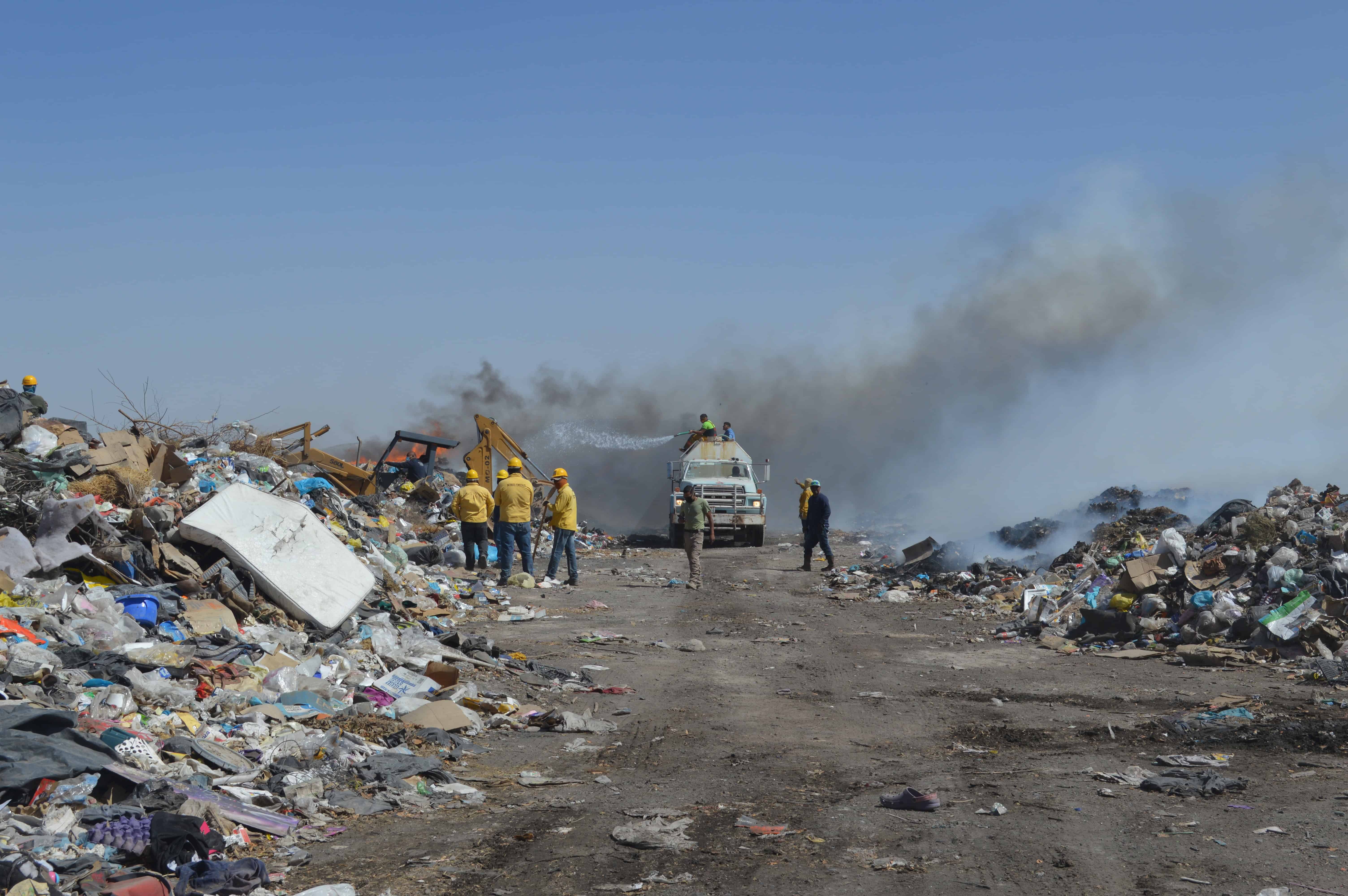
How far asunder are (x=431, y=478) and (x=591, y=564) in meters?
4.62

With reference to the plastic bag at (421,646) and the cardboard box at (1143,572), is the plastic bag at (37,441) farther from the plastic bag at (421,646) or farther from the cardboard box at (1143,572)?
the cardboard box at (1143,572)

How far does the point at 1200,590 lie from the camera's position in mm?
10656

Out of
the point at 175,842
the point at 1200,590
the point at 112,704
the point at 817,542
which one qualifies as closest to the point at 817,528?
the point at 817,542

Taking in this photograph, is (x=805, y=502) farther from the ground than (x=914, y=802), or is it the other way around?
(x=914, y=802)

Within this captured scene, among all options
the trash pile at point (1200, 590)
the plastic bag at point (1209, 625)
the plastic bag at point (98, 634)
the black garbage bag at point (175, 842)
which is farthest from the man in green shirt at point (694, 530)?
the black garbage bag at point (175, 842)

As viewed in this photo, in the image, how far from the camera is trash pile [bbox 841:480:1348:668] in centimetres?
930

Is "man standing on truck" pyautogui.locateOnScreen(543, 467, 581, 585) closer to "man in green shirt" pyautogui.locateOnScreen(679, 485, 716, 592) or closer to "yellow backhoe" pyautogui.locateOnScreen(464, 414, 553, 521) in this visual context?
"man in green shirt" pyautogui.locateOnScreen(679, 485, 716, 592)

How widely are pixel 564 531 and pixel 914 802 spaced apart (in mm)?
9938

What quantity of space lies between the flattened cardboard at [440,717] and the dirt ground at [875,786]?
0.28 m

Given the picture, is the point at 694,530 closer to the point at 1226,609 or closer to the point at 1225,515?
the point at 1225,515

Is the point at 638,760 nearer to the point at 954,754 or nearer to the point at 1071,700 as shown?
the point at 954,754

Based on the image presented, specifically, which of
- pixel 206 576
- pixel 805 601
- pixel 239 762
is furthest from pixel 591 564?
pixel 239 762

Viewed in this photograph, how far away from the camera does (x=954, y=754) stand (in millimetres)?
6320

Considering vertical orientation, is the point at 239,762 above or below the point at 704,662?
above
